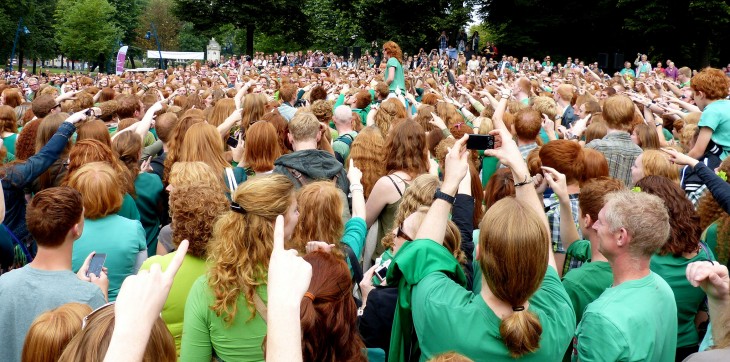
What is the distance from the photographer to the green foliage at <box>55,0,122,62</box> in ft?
224

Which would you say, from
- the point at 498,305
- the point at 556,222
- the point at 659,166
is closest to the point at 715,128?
the point at 659,166

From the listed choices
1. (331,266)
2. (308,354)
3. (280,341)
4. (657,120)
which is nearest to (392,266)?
(331,266)

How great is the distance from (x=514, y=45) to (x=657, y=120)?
36.5 metres

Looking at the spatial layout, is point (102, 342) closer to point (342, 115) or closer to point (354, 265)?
point (354, 265)

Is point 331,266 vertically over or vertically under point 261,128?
under

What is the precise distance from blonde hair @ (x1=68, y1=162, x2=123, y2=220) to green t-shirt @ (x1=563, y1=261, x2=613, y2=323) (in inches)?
104

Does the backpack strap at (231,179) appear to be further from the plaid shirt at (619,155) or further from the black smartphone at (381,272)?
the plaid shirt at (619,155)

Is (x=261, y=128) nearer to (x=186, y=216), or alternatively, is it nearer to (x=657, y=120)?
(x=186, y=216)

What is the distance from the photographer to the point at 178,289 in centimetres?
343

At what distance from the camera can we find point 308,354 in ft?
8.03

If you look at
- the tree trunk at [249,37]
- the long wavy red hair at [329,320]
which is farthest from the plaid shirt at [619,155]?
the tree trunk at [249,37]

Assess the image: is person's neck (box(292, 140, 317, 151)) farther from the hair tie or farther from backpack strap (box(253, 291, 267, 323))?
backpack strap (box(253, 291, 267, 323))

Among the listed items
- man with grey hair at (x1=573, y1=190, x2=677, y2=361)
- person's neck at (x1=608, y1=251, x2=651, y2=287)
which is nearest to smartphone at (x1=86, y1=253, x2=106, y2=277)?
man with grey hair at (x1=573, y1=190, x2=677, y2=361)

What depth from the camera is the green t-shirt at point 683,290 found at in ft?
12.0
